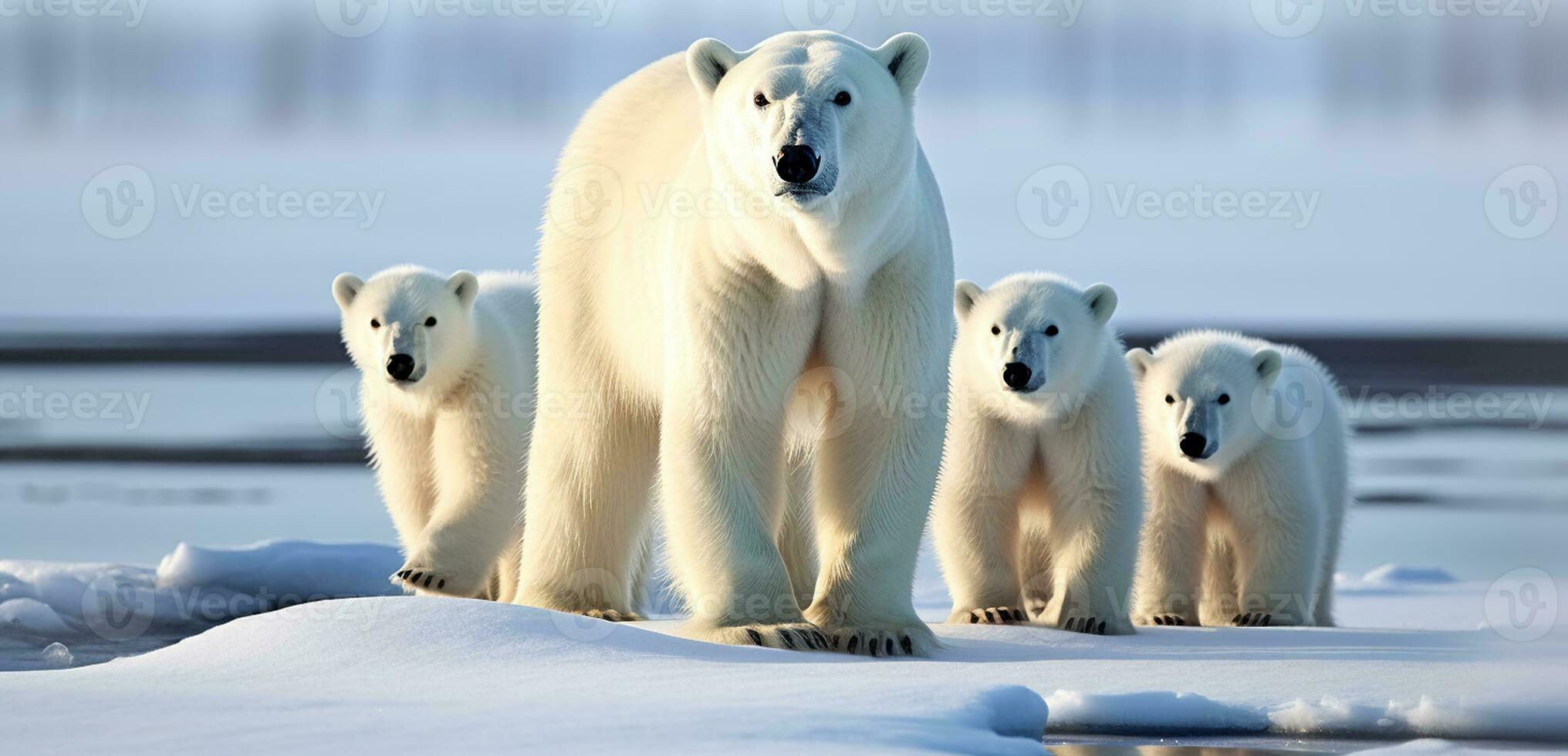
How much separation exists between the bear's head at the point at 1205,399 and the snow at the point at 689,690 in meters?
1.55

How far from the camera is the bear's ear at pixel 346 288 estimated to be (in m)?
7.73

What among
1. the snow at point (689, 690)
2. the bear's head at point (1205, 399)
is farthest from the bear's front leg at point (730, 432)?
the bear's head at point (1205, 399)

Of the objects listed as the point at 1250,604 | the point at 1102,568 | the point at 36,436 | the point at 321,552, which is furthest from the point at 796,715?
the point at 36,436

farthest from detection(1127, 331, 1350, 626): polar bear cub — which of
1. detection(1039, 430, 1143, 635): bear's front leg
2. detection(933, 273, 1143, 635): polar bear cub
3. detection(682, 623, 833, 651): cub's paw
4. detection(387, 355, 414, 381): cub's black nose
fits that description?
detection(387, 355, 414, 381): cub's black nose

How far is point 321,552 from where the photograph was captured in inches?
321

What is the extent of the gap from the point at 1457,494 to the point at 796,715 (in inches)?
377

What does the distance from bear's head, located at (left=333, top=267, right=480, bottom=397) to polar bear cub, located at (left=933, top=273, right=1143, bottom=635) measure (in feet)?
→ 6.98

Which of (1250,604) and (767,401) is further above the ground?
(767,401)

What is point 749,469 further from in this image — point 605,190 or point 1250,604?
point 1250,604

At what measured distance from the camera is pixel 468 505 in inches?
281

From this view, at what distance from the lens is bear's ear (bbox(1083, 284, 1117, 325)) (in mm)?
6629

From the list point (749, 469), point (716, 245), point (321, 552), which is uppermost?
point (716, 245)

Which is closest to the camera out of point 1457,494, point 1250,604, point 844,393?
point 844,393

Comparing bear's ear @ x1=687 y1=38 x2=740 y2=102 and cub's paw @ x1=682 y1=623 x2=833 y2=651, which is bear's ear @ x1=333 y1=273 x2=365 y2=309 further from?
cub's paw @ x1=682 y1=623 x2=833 y2=651
